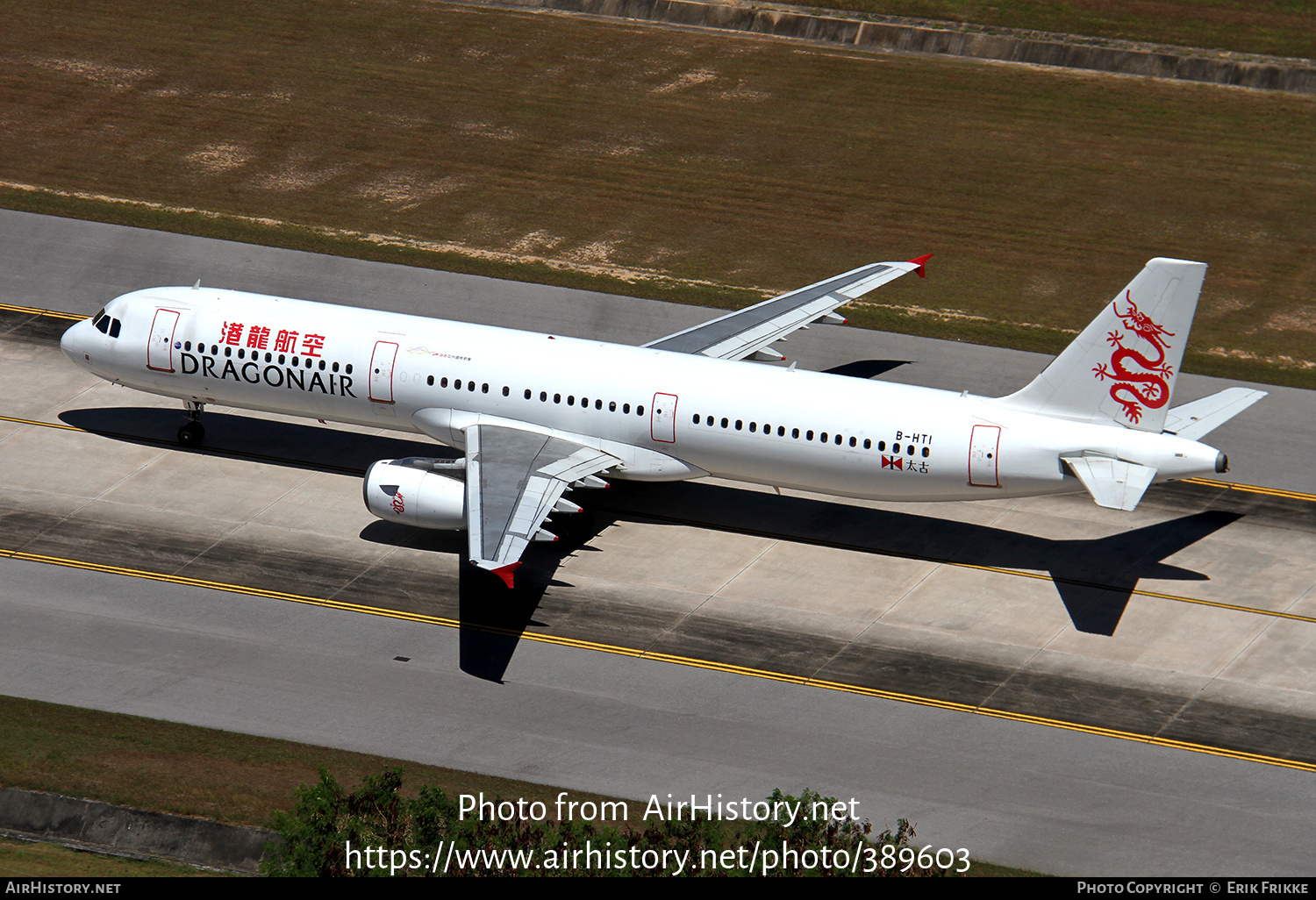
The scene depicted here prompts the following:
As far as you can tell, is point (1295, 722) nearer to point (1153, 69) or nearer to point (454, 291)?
point (454, 291)

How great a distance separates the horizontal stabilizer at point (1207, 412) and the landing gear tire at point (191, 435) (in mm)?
30303

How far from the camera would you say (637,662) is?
38.0m

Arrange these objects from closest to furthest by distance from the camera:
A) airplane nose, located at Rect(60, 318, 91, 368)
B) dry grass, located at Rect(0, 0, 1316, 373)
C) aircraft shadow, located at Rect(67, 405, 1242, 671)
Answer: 1. aircraft shadow, located at Rect(67, 405, 1242, 671)
2. airplane nose, located at Rect(60, 318, 91, 368)
3. dry grass, located at Rect(0, 0, 1316, 373)

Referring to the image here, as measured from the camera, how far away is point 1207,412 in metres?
40.9

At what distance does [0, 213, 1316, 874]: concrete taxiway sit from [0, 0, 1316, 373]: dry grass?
14.7 meters

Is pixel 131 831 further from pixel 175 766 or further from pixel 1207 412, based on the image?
pixel 1207 412

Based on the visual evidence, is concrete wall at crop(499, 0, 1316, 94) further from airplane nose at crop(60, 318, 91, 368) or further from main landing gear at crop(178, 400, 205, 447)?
main landing gear at crop(178, 400, 205, 447)

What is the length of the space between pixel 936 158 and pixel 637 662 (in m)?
40.2

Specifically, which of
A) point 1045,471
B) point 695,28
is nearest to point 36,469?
point 1045,471

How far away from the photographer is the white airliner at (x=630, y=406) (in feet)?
129

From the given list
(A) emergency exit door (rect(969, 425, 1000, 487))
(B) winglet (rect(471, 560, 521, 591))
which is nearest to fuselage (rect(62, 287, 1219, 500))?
(A) emergency exit door (rect(969, 425, 1000, 487))

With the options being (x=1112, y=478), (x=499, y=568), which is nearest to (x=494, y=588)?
(x=499, y=568)

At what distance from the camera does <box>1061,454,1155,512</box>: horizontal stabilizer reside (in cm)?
3803

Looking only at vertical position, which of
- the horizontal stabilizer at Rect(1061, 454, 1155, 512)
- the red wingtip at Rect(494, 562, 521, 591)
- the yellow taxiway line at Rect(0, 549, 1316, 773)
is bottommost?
the yellow taxiway line at Rect(0, 549, 1316, 773)
